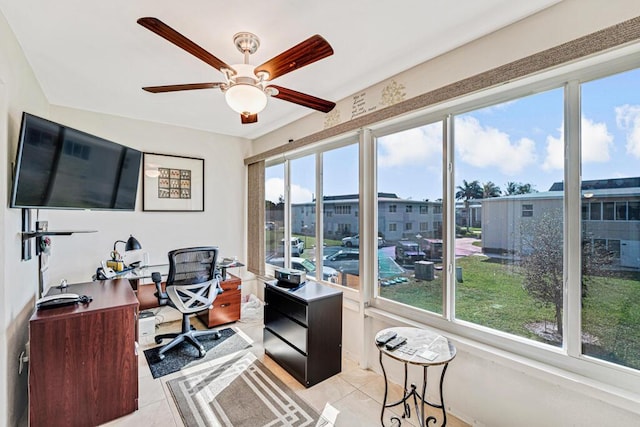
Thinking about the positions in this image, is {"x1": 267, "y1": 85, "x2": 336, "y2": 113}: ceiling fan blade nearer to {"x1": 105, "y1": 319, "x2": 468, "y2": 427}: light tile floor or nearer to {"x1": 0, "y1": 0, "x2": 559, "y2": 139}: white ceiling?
{"x1": 0, "y1": 0, "x2": 559, "y2": 139}: white ceiling

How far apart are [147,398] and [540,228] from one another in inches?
117

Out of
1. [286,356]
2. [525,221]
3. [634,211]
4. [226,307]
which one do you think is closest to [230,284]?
[226,307]

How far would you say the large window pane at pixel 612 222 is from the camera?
1413mm

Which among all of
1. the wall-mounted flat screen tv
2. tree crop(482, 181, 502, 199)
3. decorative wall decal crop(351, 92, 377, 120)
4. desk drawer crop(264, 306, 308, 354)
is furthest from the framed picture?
tree crop(482, 181, 502, 199)

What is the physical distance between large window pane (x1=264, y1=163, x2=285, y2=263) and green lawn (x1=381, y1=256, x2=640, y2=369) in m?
1.91

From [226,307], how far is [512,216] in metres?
3.15

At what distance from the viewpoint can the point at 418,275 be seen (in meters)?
2.33

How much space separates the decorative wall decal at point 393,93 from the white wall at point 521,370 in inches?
1.6

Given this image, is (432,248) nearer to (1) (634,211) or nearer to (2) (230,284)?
(1) (634,211)

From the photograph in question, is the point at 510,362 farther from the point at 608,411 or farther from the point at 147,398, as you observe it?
the point at 147,398

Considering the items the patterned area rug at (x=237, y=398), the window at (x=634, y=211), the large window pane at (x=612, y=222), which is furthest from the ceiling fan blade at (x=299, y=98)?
the patterned area rug at (x=237, y=398)

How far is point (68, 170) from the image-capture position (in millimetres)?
2078

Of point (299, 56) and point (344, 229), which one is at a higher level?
point (299, 56)

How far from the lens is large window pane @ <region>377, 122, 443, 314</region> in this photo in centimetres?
221
